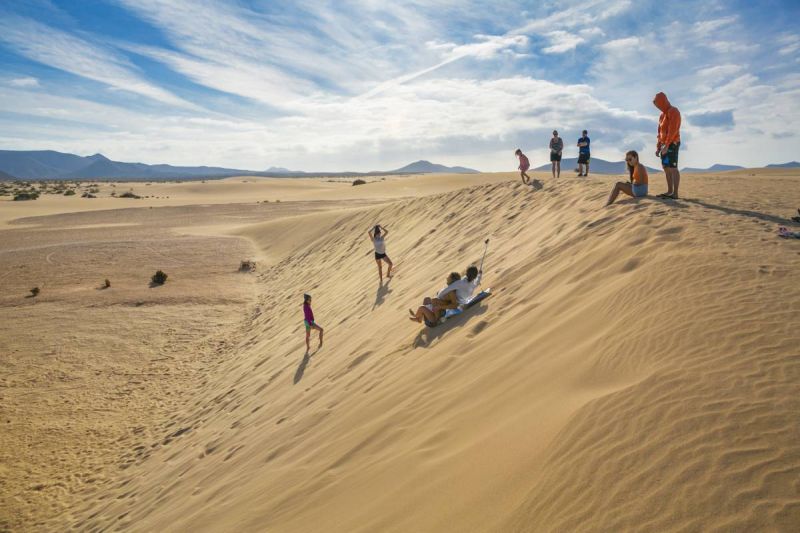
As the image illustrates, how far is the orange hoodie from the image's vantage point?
6.96 m

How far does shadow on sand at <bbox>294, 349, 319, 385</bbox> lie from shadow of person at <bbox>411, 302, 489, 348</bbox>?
1859mm

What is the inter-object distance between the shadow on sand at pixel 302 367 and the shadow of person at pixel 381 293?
1.48 meters

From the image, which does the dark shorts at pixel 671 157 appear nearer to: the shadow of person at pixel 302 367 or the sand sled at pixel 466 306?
the sand sled at pixel 466 306

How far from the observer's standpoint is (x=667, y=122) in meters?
7.03

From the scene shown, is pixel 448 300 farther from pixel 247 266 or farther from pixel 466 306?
pixel 247 266

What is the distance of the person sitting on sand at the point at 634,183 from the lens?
690cm

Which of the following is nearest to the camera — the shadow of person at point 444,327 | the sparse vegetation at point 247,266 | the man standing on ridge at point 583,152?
the shadow of person at point 444,327

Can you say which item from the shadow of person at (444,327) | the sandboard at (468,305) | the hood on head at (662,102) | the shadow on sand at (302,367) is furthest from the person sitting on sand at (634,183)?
the shadow on sand at (302,367)

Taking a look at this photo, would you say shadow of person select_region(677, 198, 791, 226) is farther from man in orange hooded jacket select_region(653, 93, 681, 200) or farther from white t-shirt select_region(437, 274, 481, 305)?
white t-shirt select_region(437, 274, 481, 305)

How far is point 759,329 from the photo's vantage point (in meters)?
3.13

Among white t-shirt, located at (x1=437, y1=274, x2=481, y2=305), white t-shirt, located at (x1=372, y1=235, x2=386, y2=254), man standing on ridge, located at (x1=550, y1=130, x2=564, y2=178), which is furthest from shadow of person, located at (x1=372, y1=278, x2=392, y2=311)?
man standing on ridge, located at (x1=550, y1=130, x2=564, y2=178)

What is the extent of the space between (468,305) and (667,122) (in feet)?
14.1

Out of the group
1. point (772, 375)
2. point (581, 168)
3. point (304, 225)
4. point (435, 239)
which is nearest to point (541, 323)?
point (772, 375)

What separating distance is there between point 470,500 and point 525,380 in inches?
49.3
